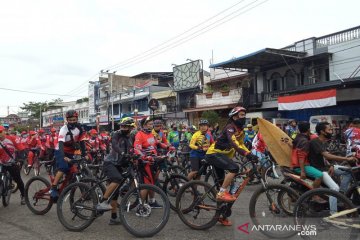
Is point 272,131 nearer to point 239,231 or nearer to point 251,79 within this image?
point 239,231

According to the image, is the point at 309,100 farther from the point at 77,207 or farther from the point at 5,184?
the point at 77,207

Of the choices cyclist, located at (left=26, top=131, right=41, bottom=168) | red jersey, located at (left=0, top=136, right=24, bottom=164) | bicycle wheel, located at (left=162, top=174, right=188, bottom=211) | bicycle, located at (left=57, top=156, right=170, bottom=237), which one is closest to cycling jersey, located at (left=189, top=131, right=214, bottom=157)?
bicycle wheel, located at (left=162, top=174, right=188, bottom=211)

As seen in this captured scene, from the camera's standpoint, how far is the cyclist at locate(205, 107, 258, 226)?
5.51 meters

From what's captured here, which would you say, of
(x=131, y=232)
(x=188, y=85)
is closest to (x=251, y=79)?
(x=188, y=85)

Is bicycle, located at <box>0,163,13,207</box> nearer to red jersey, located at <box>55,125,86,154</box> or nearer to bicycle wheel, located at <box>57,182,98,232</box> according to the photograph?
red jersey, located at <box>55,125,86,154</box>

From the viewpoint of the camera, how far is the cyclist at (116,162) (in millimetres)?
5844

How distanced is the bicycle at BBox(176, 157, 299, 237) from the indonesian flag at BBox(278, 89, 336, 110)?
599 inches

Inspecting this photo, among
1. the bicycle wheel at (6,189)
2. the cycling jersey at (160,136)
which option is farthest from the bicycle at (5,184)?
the cycling jersey at (160,136)

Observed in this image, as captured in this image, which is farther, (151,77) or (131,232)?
(151,77)

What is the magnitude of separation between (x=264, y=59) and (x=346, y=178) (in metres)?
19.9

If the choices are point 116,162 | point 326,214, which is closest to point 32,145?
point 116,162

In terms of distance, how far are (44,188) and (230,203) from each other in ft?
12.3

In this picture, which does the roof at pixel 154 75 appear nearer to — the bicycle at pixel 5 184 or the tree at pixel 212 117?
the tree at pixel 212 117

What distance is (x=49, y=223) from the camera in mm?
6387
